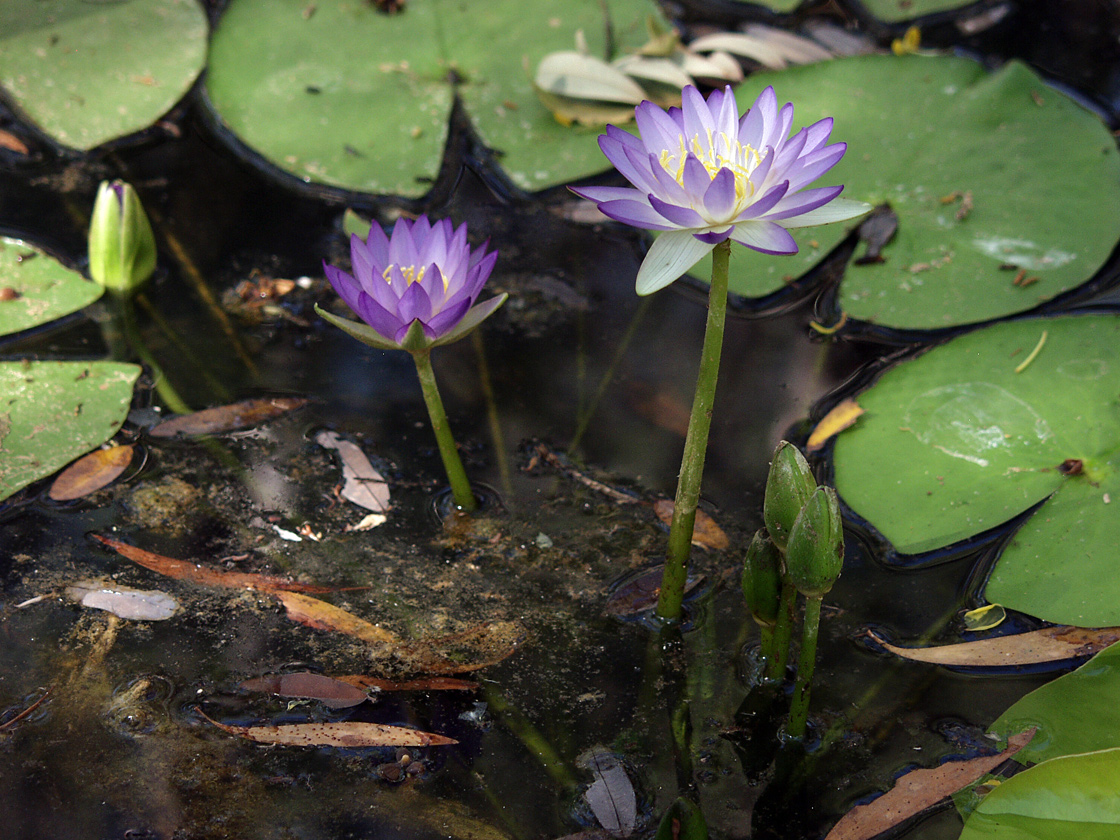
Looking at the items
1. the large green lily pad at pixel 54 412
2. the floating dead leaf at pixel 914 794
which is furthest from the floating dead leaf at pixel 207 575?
the floating dead leaf at pixel 914 794

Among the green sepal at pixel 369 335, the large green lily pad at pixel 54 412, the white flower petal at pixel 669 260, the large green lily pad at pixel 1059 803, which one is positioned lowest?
the large green lily pad at pixel 54 412

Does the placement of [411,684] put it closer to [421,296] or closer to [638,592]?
[638,592]

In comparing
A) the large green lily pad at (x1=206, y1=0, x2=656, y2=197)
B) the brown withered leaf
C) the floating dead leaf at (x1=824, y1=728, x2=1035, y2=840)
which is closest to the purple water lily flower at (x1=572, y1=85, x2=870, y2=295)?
the brown withered leaf

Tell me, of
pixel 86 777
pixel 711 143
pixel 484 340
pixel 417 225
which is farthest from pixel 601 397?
pixel 86 777

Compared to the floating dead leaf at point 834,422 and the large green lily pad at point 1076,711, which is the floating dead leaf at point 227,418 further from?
the large green lily pad at point 1076,711

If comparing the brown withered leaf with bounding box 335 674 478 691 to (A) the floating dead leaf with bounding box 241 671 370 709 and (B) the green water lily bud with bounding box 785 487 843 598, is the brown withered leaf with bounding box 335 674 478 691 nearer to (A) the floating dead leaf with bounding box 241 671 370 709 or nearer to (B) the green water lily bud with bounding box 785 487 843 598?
(A) the floating dead leaf with bounding box 241 671 370 709
